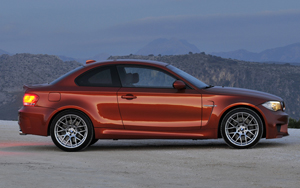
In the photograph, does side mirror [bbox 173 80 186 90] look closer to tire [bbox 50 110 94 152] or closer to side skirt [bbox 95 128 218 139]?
side skirt [bbox 95 128 218 139]

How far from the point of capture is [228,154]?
27.8ft

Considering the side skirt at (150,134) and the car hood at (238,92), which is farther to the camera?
the car hood at (238,92)

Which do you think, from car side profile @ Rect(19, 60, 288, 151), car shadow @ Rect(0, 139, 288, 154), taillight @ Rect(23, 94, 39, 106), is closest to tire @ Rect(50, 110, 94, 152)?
car side profile @ Rect(19, 60, 288, 151)

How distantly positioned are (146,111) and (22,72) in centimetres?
15670

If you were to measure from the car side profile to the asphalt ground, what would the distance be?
326mm

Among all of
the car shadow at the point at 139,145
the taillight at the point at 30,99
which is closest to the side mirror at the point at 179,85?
the car shadow at the point at 139,145

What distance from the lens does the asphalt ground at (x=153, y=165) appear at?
19.9 feet

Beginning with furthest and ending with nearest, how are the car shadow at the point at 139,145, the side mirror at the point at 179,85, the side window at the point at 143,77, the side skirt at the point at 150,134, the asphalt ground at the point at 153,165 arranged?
the car shadow at the point at 139,145
the side window at the point at 143,77
the side skirt at the point at 150,134
the side mirror at the point at 179,85
the asphalt ground at the point at 153,165

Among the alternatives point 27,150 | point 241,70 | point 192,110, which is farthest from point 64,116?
point 241,70

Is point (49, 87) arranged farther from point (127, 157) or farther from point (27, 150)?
point (127, 157)

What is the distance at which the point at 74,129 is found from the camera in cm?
899

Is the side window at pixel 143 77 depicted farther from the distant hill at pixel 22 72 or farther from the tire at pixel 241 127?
the distant hill at pixel 22 72

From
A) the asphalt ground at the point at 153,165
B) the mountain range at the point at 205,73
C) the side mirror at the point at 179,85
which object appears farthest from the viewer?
the mountain range at the point at 205,73

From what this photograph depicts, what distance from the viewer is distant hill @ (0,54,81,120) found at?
477ft
